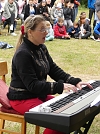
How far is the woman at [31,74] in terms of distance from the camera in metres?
2.81

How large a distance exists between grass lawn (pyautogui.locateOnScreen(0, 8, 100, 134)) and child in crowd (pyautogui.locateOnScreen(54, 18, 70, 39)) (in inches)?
12.0

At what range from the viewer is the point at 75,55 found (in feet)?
26.9

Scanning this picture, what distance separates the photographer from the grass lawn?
6634mm

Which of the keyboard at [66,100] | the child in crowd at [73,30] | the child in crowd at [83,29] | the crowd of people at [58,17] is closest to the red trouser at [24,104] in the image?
the keyboard at [66,100]

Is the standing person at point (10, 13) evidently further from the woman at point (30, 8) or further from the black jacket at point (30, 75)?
the black jacket at point (30, 75)

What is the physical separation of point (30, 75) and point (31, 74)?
15 mm

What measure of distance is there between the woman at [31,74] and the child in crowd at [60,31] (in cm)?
763

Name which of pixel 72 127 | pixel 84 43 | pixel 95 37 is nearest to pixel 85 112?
pixel 72 127

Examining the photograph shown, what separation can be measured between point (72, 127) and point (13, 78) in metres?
0.94

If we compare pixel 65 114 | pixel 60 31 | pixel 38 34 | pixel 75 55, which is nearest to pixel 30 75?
pixel 38 34

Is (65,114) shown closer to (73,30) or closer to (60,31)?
(60,31)

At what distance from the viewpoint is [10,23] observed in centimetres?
1110

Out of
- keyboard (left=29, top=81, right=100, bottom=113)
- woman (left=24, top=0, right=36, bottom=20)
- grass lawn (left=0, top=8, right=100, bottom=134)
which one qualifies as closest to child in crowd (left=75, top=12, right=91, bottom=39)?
grass lawn (left=0, top=8, right=100, bottom=134)

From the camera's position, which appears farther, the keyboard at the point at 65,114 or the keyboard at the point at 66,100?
the keyboard at the point at 66,100
